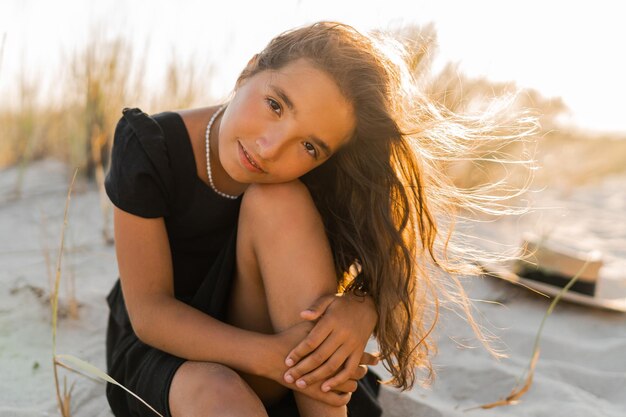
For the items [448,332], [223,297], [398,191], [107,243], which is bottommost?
[107,243]

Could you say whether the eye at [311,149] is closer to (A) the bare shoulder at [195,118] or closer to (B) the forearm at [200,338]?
(A) the bare shoulder at [195,118]

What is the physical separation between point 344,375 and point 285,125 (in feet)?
1.93

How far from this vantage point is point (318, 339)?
1494mm

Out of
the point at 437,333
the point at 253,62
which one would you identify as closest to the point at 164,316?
the point at 253,62

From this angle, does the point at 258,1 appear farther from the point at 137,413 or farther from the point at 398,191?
the point at 137,413

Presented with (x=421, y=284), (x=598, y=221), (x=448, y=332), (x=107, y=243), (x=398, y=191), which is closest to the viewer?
(x=398, y=191)

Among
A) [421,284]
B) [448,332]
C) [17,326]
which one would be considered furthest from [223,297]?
[448,332]

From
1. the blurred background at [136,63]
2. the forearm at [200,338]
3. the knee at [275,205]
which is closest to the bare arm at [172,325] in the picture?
the forearm at [200,338]

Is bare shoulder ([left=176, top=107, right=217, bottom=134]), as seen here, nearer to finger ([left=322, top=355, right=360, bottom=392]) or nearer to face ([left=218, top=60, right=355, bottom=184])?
face ([left=218, top=60, right=355, bottom=184])

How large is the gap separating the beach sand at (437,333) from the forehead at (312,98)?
0.69 meters

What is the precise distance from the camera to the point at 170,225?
5.85ft

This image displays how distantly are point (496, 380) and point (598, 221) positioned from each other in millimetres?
2811

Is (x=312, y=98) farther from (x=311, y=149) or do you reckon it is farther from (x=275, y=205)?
(x=275, y=205)

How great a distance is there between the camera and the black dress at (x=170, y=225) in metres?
1.63
